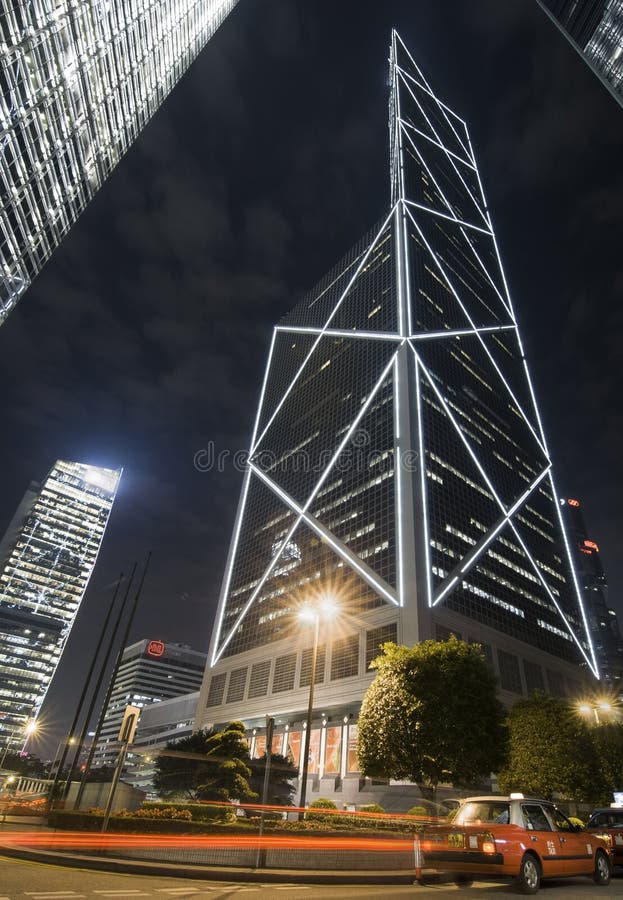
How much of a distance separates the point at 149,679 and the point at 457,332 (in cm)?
15848

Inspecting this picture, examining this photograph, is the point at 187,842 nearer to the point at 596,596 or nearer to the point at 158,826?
the point at 158,826

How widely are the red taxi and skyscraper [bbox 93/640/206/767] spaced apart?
17912cm

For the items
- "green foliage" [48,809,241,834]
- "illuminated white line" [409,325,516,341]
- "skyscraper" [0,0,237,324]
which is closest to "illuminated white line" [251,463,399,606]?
"illuminated white line" [409,325,516,341]

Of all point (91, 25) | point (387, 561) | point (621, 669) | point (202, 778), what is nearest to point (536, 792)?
point (202, 778)

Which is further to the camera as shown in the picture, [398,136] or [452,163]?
[452,163]

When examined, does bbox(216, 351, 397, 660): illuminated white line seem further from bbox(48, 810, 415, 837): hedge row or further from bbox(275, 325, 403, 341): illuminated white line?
bbox(48, 810, 415, 837): hedge row

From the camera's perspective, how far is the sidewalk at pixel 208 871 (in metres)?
10.7

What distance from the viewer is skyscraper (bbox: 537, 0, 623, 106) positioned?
58.0 m

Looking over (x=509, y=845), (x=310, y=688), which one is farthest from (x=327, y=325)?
(x=509, y=845)

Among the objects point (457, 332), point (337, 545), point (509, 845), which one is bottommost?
point (509, 845)

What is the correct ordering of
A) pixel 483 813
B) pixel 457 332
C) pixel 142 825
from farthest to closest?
pixel 457 332, pixel 142 825, pixel 483 813

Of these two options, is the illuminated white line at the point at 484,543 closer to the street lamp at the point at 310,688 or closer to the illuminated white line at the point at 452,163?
the street lamp at the point at 310,688

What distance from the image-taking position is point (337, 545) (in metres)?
70.5

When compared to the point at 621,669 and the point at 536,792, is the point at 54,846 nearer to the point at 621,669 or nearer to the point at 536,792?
the point at 536,792
